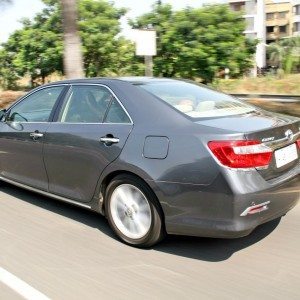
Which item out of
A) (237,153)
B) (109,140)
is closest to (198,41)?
(109,140)

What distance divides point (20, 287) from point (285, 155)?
235 cm

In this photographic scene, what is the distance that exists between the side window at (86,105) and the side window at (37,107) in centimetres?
24

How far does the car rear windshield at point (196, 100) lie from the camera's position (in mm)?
4410

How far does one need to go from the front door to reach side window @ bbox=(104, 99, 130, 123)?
87 cm

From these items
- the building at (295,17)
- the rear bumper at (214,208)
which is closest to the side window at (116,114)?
the rear bumper at (214,208)

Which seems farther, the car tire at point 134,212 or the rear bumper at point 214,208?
the car tire at point 134,212

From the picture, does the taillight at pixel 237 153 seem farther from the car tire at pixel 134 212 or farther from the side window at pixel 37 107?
the side window at pixel 37 107

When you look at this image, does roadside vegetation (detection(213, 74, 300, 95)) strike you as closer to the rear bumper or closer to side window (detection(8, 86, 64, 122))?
side window (detection(8, 86, 64, 122))

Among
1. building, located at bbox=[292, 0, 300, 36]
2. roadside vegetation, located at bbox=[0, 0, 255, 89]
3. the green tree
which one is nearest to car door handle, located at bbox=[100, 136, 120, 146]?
roadside vegetation, located at bbox=[0, 0, 255, 89]

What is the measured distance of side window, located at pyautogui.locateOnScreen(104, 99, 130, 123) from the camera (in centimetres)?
454

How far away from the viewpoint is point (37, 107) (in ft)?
18.5

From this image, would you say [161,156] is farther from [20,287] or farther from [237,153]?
[20,287]

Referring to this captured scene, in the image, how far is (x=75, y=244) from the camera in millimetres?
4590

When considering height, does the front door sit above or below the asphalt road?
above
